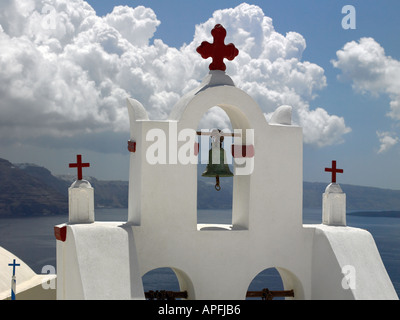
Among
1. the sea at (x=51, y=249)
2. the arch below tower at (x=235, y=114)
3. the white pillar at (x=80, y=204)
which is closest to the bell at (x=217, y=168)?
the arch below tower at (x=235, y=114)

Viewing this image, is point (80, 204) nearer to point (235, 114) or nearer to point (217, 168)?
point (217, 168)

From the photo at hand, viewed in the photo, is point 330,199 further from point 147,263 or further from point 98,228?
point 98,228

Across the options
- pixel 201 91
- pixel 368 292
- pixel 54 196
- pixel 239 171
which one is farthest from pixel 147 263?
pixel 54 196

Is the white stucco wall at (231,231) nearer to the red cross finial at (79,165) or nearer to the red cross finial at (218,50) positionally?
the red cross finial at (218,50)

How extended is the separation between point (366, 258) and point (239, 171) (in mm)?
2540

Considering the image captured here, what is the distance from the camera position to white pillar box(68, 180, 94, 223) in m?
8.48

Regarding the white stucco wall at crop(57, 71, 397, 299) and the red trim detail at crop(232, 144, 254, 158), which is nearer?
the white stucco wall at crop(57, 71, 397, 299)

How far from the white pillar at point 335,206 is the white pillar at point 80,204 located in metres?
4.13

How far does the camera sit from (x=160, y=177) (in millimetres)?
8578

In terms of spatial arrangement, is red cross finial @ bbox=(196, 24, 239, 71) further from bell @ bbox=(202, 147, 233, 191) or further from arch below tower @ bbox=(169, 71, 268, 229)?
bell @ bbox=(202, 147, 233, 191)

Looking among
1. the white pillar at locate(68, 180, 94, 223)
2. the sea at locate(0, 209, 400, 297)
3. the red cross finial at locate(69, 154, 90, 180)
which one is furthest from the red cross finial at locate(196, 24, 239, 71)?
the sea at locate(0, 209, 400, 297)

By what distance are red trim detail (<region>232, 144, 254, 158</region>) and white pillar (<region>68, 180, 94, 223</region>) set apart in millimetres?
2511

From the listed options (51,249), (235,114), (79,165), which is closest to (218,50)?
(235,114)

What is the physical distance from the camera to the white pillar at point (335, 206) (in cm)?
955
